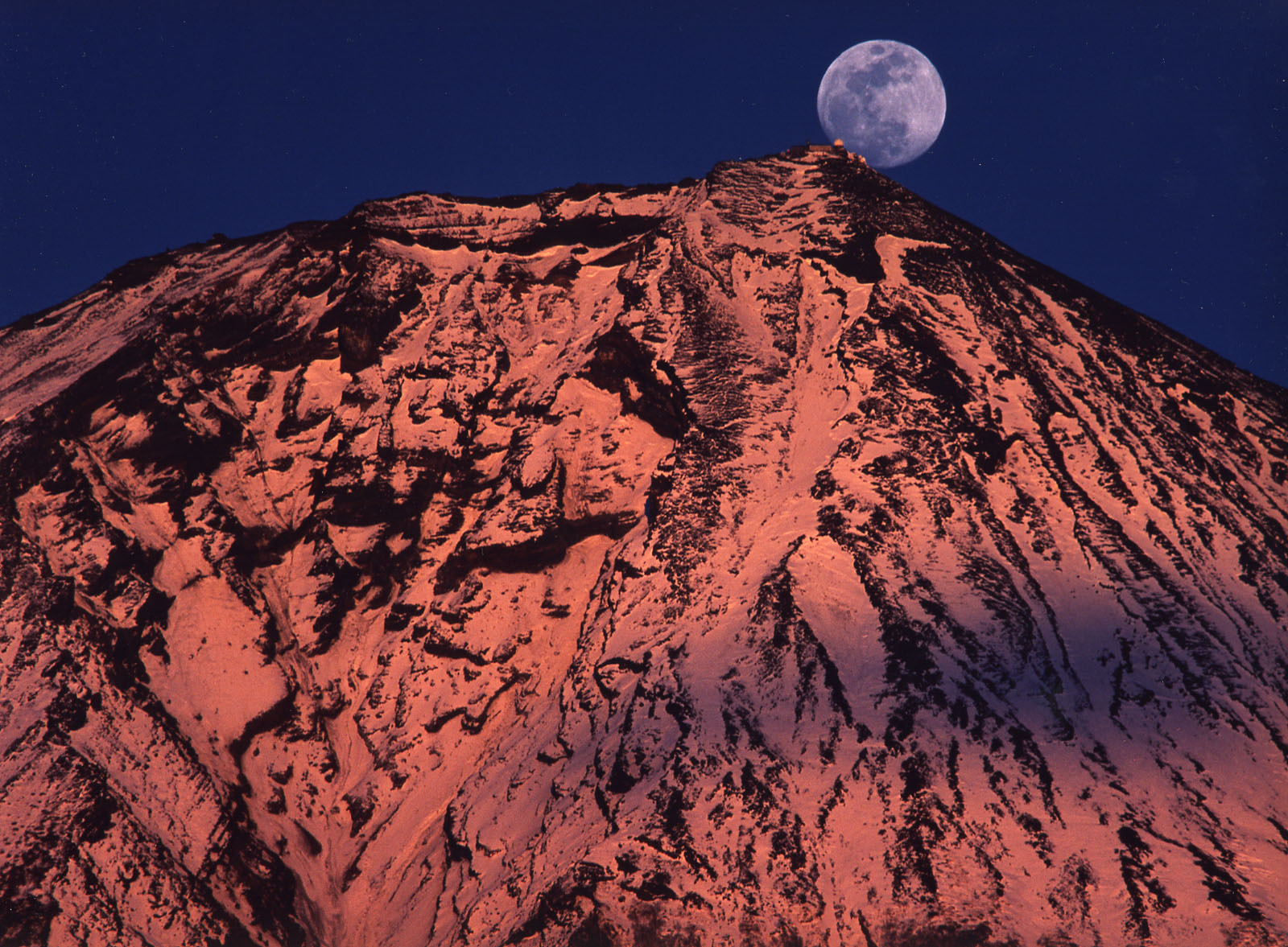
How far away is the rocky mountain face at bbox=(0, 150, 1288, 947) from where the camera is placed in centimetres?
2322

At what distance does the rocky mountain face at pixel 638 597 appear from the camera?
23219 millimetres

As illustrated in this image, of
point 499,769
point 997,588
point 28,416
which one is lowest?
point 499,769

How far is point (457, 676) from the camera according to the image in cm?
3025

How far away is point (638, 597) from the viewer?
96.1ft

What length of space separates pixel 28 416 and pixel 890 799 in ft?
84.7

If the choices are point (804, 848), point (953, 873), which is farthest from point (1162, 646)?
point (804, 848)

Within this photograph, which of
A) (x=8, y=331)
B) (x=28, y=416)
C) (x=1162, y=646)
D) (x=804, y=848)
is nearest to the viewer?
(x=804, y=848)

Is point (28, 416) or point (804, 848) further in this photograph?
point (28, 416)

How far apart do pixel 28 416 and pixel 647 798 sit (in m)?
21.5

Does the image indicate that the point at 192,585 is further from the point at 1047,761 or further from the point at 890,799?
the point at 1047,761

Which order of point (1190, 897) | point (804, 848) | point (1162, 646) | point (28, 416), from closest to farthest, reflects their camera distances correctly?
point (1190, 897) → point (804, 848) → point (1162, 646) → point (28, 416)

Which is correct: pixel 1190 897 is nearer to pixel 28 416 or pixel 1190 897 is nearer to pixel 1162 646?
pixel 1162 646

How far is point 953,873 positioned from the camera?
22125 millimetres

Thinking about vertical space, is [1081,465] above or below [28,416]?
above
